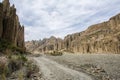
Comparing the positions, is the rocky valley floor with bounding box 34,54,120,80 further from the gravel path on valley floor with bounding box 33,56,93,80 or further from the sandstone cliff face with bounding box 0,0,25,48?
the sandstone cliff face with bounding box 0,0,25,48

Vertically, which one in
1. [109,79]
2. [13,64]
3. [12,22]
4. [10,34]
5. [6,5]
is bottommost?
[109,79]

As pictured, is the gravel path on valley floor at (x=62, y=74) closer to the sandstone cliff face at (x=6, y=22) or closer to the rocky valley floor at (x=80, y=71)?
the rocky valley floor at (x=80, y=71)

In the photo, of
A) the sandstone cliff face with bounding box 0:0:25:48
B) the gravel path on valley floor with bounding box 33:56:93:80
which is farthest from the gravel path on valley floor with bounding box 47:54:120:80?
the sandstone cliff face with bounding box 0:0:25:48

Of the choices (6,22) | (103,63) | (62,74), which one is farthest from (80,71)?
(6,22)

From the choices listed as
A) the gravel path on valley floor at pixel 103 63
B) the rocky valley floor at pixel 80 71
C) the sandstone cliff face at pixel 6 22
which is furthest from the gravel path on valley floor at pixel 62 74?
the sandstone cliff face at pixel 6 22

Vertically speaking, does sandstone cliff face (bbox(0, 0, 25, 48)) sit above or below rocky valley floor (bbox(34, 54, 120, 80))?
above

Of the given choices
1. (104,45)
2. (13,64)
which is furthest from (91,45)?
(13,64)

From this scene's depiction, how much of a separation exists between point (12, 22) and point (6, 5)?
844cm

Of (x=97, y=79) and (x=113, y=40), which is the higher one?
(x=113, y=40)

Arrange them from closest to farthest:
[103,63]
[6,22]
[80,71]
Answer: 1. [80,71]
2. [103,63]
3. [6,22]

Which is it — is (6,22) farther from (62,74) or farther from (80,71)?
(62,74)

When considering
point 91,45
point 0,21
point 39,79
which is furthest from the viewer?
point 91,45

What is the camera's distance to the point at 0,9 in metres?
64.4

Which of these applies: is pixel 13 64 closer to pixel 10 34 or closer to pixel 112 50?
pixel 10 34
